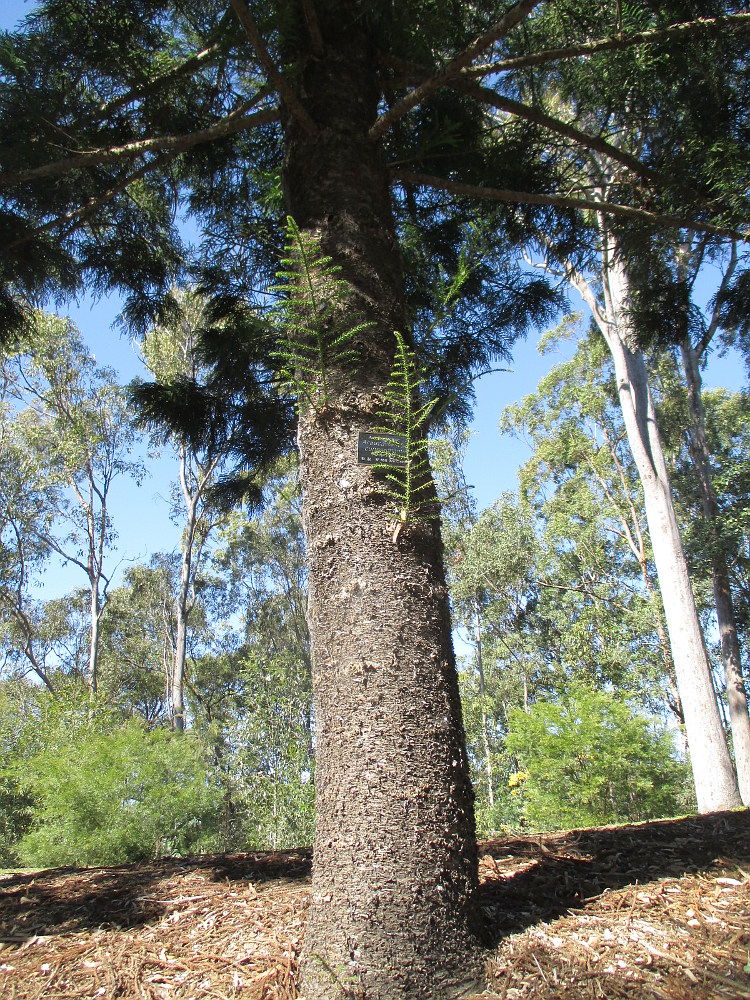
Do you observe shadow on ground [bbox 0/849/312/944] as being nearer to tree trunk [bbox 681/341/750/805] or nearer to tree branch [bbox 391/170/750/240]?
tree branch [bbox 391/170/750/240]

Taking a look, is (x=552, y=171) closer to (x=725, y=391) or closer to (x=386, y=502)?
(x=386, y=502)

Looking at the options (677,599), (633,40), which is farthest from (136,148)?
(677,599)

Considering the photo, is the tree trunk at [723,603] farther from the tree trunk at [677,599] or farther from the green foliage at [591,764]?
the green foliage at [591,764]

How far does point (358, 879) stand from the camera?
1.43m

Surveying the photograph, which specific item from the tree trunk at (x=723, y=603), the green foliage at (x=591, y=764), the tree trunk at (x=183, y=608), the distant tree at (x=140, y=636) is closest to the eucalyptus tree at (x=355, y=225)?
the green foliage at (x=591, y=764)

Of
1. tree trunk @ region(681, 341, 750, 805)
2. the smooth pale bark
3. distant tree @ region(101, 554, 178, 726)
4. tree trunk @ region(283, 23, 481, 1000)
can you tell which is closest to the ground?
tree trunk @ region(283, 23, 481, 1000)

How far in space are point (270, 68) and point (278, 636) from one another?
71.0ft

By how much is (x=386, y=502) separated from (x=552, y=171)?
2.25 metres

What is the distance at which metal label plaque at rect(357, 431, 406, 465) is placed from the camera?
1758 mm

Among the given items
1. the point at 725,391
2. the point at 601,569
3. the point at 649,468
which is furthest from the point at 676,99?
the point at 725,391

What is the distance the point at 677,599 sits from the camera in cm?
802

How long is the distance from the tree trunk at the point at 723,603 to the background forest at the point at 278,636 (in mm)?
294

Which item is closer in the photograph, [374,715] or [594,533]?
[374,715]

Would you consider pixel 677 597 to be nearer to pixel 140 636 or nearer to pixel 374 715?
pixel 374 715
